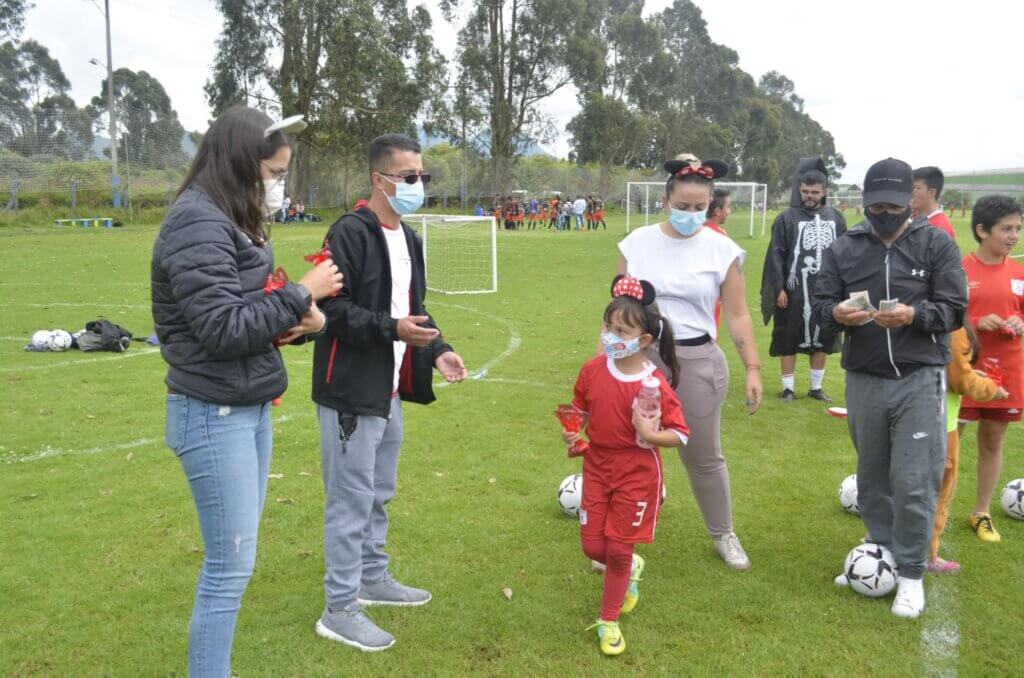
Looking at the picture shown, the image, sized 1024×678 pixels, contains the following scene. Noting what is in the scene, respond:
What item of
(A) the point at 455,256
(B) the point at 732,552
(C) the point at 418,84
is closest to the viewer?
(B) the point at 732,552

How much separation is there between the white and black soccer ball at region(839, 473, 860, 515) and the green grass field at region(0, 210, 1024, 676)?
0.31 ft

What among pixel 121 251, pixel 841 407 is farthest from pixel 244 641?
pixel 121 251

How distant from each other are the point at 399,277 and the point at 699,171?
5.87 ft

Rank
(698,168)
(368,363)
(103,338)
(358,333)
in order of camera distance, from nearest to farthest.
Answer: (358,333) → (368,363) → (698,168) → (103,338)

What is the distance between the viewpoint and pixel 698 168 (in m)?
4.43

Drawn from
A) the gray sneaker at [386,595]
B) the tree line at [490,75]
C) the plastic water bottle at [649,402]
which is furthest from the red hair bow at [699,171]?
the tree line at [490,75]

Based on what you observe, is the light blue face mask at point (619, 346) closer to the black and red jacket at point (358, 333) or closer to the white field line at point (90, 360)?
the black and red jacket at point (358, 333)

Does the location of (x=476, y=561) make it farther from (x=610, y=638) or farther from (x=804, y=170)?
(x=804, y=170)

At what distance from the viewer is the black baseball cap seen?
13.1ft

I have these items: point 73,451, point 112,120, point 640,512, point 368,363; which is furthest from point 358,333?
point 112,120

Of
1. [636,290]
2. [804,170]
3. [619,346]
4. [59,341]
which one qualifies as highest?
[804,170]

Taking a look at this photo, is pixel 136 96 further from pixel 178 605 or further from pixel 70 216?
pixel 178 605

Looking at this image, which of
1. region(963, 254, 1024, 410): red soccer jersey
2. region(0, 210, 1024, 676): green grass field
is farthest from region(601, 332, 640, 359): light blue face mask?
region(963, 254, 1024, 410): red soccer jersey

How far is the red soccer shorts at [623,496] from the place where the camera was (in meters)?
3.77
